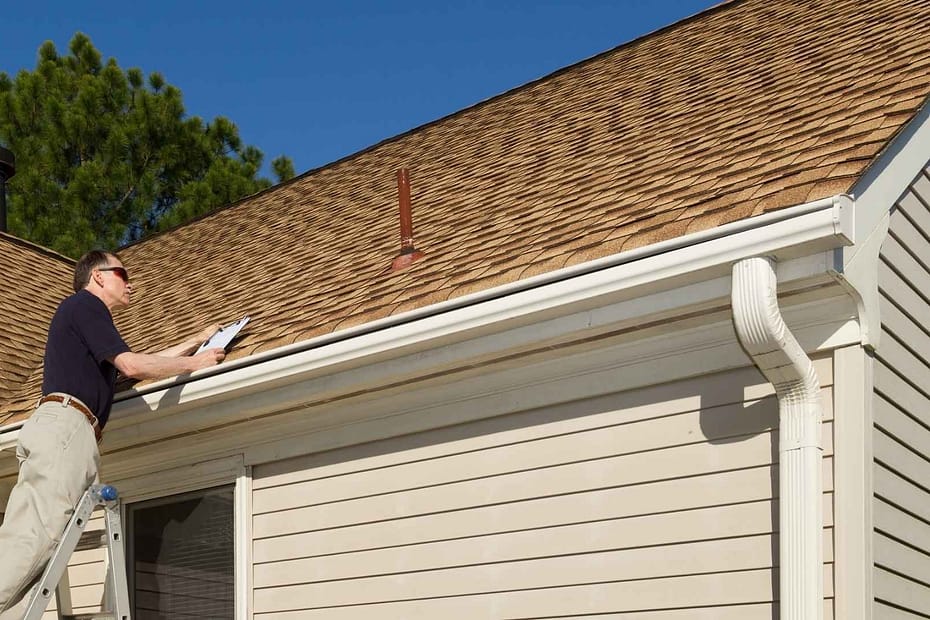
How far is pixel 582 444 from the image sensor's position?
5.50 m

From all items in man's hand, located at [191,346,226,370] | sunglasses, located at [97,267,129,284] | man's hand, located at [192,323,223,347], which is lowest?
man's hand, located at [191,346,226,370]

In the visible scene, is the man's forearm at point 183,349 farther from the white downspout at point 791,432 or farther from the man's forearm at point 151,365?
the white downspout at point 791,432

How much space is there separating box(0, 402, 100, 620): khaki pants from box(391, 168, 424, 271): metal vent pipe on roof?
77.5 inches

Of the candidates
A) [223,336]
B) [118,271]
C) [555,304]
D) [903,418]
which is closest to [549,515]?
[555,304]

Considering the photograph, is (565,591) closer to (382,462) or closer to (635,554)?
(635,554)

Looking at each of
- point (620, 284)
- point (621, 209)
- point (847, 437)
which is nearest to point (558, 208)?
point (621, 209)

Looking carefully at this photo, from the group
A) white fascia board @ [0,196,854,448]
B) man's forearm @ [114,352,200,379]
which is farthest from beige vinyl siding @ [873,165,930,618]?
man's forearm @ [114,352,200,379]

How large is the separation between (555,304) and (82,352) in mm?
2154

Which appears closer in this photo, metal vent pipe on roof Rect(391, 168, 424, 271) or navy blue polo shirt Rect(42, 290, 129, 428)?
navy blue polo shirt Rect(42, 290, 129, 428)

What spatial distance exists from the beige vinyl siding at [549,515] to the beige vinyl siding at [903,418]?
349mm

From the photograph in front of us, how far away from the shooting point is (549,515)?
554 cm

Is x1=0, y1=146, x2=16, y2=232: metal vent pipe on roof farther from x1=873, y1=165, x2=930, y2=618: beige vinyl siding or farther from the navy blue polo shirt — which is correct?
x1=873, y1=165, x2=930, y2=618: beige vinyl siding

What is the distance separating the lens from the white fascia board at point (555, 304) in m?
4.63

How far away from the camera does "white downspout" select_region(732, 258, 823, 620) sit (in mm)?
4535
